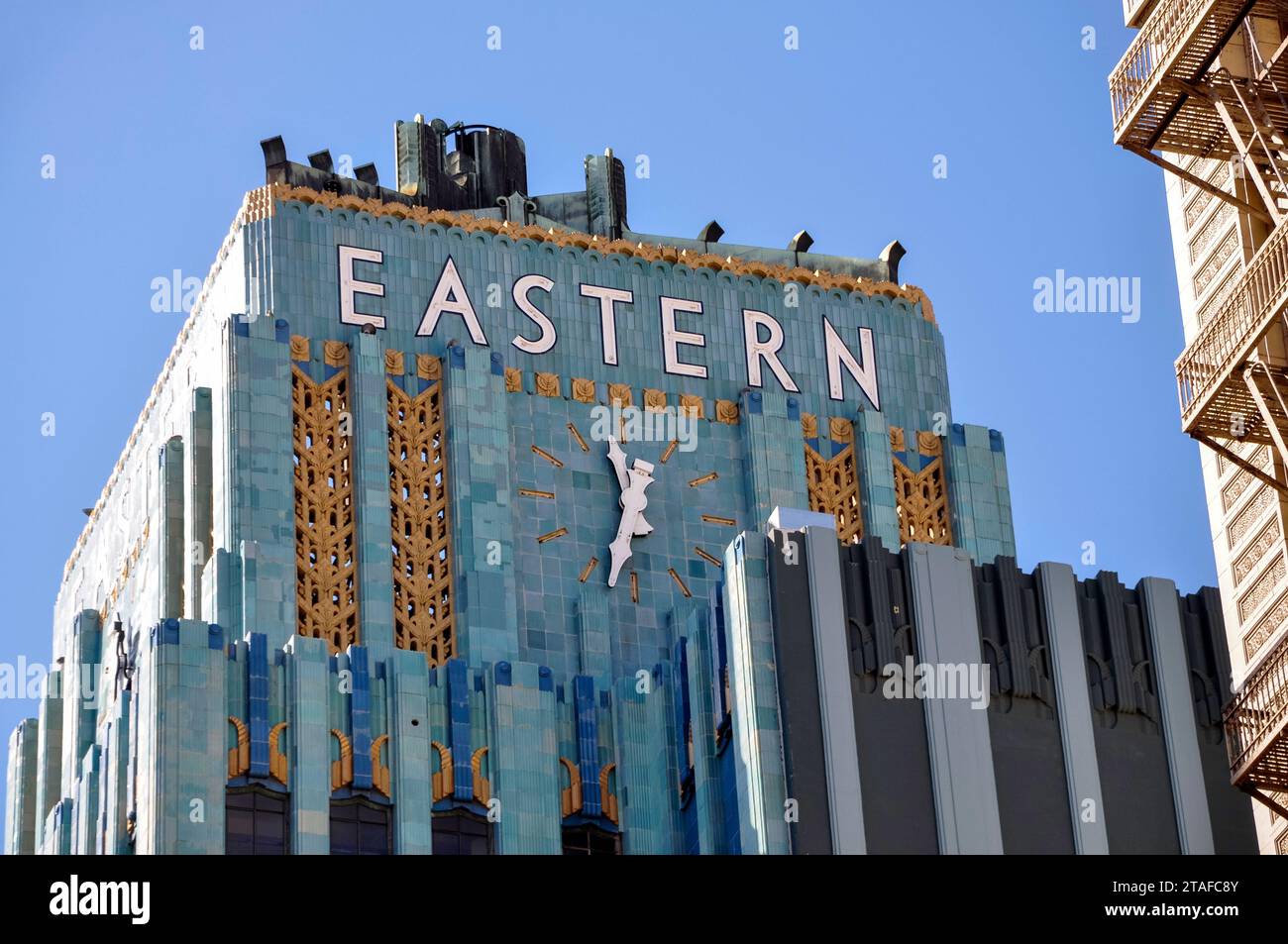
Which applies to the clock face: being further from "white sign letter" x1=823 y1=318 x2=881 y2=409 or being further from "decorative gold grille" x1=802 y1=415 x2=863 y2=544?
"white sign letter" x1=823 y1=318 x2=881 y2=409

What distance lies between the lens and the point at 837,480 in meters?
93.0

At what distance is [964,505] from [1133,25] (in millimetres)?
22064

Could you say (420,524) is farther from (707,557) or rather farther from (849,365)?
(849,365)

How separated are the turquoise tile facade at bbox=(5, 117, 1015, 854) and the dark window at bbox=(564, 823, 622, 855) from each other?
208mm

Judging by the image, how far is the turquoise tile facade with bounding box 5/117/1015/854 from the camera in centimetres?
7950

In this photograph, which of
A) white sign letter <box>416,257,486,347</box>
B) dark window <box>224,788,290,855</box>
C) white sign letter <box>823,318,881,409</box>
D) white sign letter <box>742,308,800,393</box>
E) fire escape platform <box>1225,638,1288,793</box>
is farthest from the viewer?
white sign letter <box>823,318,881,409</box>

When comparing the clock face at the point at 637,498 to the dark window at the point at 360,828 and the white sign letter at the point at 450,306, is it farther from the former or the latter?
the dark window at the point at 360,828

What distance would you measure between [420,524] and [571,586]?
14.5 ft
